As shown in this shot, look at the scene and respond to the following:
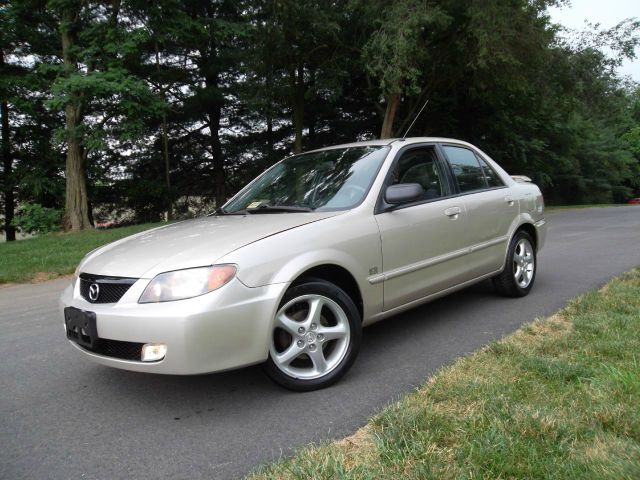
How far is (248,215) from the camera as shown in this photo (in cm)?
395

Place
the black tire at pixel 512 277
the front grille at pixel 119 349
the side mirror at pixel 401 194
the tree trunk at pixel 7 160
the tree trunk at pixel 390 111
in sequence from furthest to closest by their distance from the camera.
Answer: the tree trunk at pixel 7 160 < the tree trunk at pixel 390 111 < the black tire at pixel 512 277 < the side mirror at pixel 401 194 < the front grille at pixel 119 349

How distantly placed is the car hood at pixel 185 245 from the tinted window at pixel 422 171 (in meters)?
0.93

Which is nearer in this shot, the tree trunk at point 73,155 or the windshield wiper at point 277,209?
the windshield wiper at point 277,209

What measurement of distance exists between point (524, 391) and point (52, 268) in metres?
7.73

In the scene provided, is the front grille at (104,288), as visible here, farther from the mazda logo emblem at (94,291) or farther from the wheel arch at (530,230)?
the wheel arch at (530,230)

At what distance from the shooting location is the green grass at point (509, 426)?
7.01ft

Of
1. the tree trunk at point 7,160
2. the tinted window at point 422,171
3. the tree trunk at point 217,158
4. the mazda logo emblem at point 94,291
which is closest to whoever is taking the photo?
the mazda logo emblem at point 94,291

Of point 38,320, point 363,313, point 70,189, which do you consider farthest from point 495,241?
point 70,189

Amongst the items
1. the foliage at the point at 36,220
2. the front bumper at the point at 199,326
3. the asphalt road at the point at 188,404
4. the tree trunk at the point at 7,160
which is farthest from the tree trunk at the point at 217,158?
the front bumper at the point at 199,326

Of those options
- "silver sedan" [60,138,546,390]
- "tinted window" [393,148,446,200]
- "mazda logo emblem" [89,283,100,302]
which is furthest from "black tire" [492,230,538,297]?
"mazda logo emblem" [89,283,100,302]

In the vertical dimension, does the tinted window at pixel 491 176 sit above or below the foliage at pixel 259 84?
below

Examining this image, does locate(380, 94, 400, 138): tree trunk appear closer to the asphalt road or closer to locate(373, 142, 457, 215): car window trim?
locate(373, 142, 457, 215): car window trim

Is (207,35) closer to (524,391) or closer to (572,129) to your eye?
(524,391)

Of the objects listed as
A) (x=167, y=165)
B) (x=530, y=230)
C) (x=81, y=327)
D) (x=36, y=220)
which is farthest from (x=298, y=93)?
(x=81, y=327)
